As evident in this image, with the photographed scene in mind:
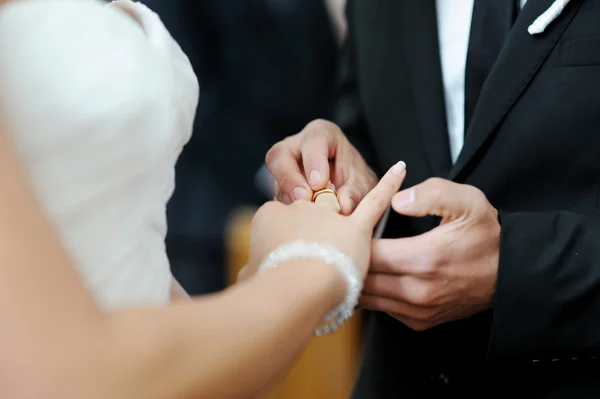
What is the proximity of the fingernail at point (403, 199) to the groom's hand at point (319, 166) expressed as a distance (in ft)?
0.15

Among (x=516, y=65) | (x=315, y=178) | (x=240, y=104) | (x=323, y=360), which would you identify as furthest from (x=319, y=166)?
(x=323, y=360)

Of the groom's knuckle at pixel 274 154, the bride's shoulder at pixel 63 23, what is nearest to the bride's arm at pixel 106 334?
the bride's shoulder at pixel 63 23

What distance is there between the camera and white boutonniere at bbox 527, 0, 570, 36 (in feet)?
2.42

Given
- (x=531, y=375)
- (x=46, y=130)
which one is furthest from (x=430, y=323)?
(x=46, y=130)

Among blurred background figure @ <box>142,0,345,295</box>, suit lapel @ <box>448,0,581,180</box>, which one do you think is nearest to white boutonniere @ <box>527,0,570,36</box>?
suit lapel @ <box>448,0,581,180</box>

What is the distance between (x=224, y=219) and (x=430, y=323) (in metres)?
1.04

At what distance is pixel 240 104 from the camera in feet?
5.63

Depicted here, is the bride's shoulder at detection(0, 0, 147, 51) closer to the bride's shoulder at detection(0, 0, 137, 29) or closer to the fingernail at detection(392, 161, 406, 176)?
the bride's shoulder at detection(0, 0, 137, 29)

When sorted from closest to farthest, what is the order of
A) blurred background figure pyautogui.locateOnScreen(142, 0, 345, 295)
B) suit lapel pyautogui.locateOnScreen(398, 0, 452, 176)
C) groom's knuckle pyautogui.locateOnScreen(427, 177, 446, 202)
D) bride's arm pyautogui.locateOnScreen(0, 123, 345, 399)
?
bride's arm pyautogui.locateOnScreen(0, 123, 345, 399)
groom's knuckle pyautogui.locateOnScreen(427, 177, 446, 202)
suit lapel pyautogui.locateOnScreen(398, 0, 452, 176)
blurred background figure pyautogui.locateOnScreen(142, 0, 345, 295)

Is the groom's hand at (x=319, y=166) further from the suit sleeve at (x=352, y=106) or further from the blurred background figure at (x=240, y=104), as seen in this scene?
the blurred background figure at (x=240, y=104)

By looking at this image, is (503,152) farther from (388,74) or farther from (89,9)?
(89,9)

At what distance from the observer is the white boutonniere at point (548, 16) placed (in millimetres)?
736

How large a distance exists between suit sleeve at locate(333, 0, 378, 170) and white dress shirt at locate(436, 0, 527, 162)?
0.42 feet

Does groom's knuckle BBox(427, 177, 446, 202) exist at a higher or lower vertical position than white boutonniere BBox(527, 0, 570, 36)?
lower
